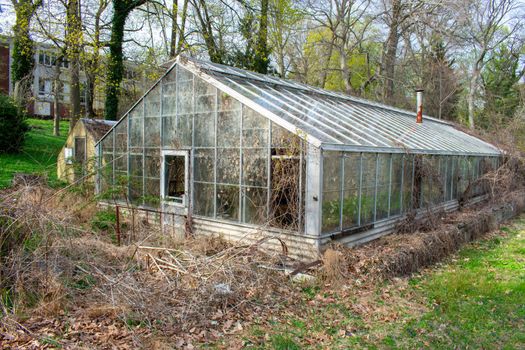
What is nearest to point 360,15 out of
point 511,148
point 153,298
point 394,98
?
point 394,98

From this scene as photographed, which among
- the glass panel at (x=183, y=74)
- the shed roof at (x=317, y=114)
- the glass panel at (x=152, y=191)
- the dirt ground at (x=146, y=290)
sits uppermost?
the glass panel at (x=183, y=74)

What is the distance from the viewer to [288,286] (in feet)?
25.0

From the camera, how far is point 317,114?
11.2 m

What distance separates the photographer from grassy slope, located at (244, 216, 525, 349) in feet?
18.7

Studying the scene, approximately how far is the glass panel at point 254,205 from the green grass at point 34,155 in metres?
6.71

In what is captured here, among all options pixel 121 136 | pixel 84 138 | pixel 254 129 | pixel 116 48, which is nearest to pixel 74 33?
pixel 116 48

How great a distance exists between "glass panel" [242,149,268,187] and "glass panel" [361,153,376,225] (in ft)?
7.97

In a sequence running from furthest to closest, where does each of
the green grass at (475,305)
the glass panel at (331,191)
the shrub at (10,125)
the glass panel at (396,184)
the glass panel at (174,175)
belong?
the shrub at (10,125), the glass panel at (174,175), the glass panel at (396,184), the glass panel at (331,191), the green grass at (475,305)

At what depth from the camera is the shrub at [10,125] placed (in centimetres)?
1883

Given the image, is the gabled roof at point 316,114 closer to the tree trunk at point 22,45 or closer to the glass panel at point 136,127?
the glass panel at point 136,127

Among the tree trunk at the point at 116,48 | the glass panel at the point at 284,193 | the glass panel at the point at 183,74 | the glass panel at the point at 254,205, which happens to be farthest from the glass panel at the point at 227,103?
the tree trunk at the point at 116,48

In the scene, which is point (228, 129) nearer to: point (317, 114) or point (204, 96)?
point (204, 96)

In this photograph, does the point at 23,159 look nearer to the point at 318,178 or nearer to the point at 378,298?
the point at 318,178

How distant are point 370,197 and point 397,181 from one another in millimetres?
1650
